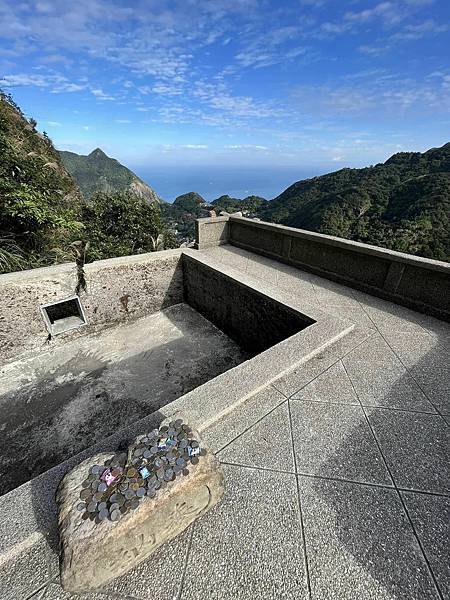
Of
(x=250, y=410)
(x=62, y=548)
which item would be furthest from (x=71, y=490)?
(x=250, y=410)

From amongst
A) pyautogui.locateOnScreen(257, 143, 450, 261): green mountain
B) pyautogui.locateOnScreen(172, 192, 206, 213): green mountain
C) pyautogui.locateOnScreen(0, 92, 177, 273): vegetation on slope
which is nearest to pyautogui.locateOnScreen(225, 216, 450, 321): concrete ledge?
pyautogui.locateOnScreen(0, 92, 177, 273): vegetation on slope

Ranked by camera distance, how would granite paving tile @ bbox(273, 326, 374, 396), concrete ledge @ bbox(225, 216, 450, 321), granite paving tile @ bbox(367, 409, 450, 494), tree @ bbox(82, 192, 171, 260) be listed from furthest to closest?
tree @ bbox(82, 192, 171, 260) < concrete ledge @ bbox(225, 216, 450, 321) < granite paving tile @ bbox(273, 326, 374, 396) < granite paving tile @ bbox(367, 409, 450, 494)

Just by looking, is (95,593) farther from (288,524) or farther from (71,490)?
(288,524)

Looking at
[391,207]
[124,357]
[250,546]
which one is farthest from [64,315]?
[391,207]

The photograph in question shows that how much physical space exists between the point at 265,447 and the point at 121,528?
4.10 feet

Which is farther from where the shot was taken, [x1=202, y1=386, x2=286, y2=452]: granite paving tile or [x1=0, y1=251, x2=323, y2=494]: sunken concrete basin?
[x1=0, y1=251, x2=323, y2=494]: sunken concrete basin

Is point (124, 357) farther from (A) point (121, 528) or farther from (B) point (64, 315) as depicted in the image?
(A) point (121, 528)

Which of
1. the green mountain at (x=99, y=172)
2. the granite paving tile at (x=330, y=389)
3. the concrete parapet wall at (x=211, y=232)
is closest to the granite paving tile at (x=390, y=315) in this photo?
the granite paving tile at (x=330, y=389)

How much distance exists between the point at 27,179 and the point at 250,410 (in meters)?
8.12

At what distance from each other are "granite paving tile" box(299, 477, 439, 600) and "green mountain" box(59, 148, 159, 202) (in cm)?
7923

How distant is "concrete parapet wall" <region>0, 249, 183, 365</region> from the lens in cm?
482

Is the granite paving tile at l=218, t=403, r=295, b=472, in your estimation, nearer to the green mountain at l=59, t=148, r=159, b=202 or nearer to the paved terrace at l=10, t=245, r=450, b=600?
the paved terrace at l=10, t=245, r=450, b=600

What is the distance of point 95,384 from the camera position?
14.8ft

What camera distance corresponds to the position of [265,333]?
462 cm
